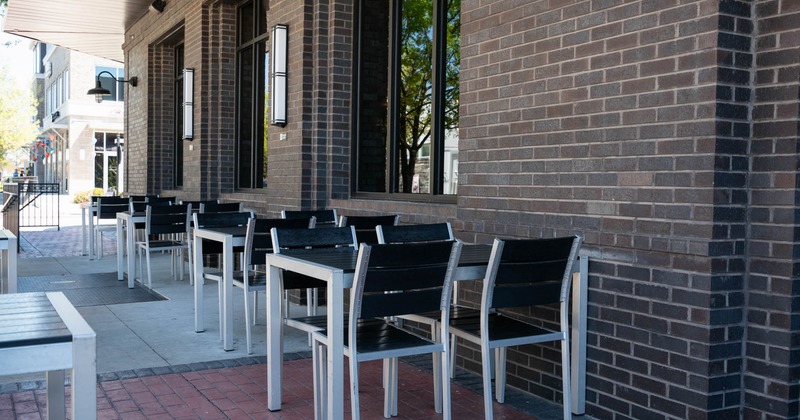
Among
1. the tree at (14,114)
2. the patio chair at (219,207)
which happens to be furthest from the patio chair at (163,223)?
the tree at (14,114)

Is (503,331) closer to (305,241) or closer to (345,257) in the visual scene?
(345,257)

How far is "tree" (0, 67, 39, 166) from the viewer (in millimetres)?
45938

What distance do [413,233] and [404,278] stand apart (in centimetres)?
117

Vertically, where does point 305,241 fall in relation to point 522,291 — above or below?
above

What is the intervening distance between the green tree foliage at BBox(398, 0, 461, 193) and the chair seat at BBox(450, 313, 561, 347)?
2.21 m

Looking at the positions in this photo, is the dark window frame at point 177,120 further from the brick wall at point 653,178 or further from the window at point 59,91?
the window at point 59,91

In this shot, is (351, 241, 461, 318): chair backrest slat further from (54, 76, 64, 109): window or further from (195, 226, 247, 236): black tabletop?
(54, 76, 64, 109): window

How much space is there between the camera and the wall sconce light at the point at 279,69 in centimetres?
771

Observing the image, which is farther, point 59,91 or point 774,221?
point 59,91

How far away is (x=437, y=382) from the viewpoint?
414cm

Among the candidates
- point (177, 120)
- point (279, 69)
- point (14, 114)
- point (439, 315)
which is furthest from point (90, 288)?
point (14, 114)

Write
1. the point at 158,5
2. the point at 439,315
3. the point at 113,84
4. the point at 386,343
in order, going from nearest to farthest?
the point at 386,343 < the point at 439,315 < the point at 158,5 < the point at 113,84

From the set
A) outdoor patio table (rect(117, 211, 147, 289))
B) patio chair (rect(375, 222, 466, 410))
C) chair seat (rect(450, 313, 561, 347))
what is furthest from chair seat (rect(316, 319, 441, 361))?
outdoor patio table (rect(117, 211, 147, 289))

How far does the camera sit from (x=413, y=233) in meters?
4.64
